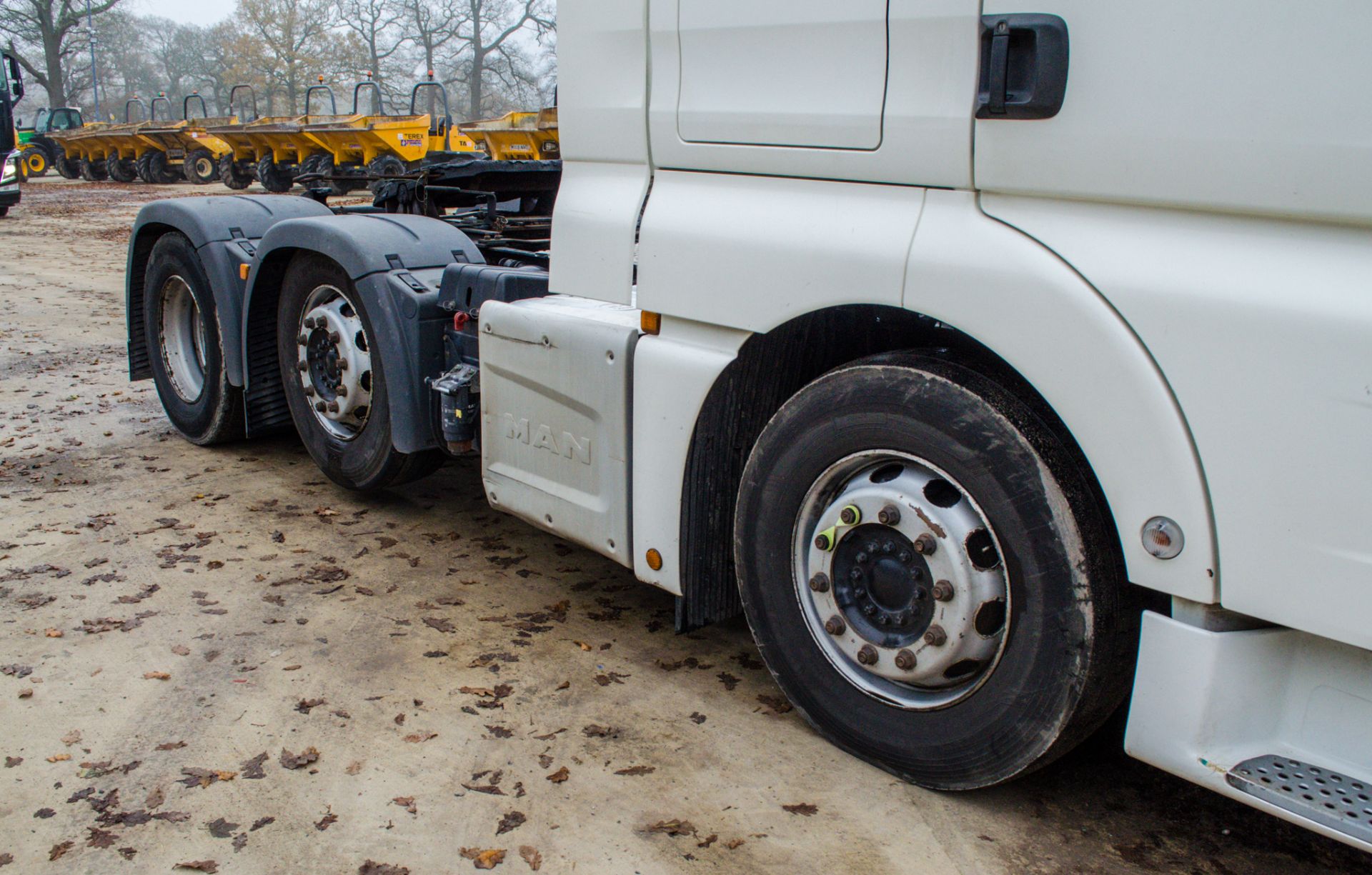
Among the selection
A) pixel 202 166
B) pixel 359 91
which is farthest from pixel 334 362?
pixel 359 91

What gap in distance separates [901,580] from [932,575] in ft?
0.31

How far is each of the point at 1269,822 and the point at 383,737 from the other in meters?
2.19

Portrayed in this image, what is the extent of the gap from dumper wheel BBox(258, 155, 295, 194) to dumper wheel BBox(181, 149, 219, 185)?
4.25 meters

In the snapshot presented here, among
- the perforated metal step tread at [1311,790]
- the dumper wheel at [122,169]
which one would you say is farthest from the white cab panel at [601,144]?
the dumper wheel at [122,169]

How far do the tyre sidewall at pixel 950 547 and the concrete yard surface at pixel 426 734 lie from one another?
0.17 metres

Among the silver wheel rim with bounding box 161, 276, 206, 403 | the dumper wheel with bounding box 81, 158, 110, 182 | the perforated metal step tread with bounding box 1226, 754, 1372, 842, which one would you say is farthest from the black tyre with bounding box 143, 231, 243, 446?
the dumper wheel with bounding box 81, 158, 110, 182

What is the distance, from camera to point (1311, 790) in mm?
2066

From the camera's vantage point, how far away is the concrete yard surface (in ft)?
8.45

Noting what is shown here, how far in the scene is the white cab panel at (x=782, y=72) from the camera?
8.43 ft

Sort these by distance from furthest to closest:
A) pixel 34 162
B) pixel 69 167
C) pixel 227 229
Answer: pixel 69 167 < pixel 34 162 < pixel 227 229

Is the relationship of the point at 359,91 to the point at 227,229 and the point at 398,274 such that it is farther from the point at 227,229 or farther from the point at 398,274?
the point at 398,274

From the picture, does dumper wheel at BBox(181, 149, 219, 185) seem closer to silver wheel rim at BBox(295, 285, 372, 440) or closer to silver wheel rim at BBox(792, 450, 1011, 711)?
silver wheel rim at BBox(295, 285, 372, 440)

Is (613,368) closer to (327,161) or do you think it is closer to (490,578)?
(490,578)

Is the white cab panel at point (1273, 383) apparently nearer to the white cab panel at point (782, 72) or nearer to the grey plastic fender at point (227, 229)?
the white cab panel at point (782, 72)
